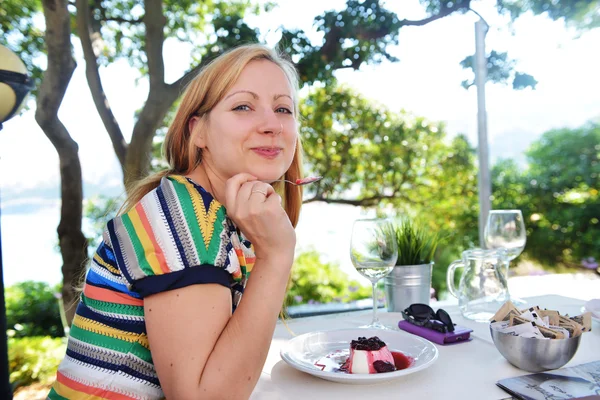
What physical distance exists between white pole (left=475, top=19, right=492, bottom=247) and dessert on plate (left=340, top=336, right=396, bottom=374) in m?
2.31

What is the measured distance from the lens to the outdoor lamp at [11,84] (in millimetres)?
2004

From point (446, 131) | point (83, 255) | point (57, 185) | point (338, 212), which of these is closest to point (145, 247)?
point (83, 255)

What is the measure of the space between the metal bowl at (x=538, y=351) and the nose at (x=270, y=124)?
2.28 feet

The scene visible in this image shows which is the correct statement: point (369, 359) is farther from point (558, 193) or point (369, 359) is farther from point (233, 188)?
point (558, 193)

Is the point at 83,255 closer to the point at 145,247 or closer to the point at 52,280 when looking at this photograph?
the point at 52,280

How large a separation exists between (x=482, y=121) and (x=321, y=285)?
2.78 meters

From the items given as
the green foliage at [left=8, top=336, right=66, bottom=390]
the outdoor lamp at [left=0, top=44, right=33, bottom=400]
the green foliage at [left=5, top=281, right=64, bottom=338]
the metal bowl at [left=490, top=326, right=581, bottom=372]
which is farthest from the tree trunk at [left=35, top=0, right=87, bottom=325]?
the metal bowl at [left=490, top=326, right=581, bottom=372]

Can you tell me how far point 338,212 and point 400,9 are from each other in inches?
85.4

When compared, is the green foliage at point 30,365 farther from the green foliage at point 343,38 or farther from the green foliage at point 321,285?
the green foliage at point 343,38

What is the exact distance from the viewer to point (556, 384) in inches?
38.4

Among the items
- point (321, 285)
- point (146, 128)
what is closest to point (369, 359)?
point (146, 128)

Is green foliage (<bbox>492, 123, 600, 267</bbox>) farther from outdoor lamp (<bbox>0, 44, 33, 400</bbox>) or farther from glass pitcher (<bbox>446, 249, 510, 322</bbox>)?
outdoor lamp (<bbox>0, 44, 33, 400</bbox>)

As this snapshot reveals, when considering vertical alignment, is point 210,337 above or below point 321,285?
above

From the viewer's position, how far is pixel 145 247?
0.90 meters
